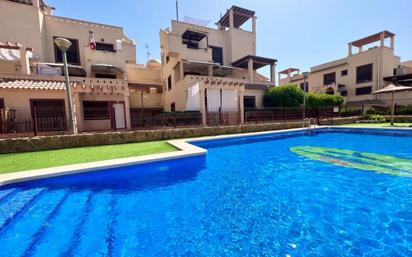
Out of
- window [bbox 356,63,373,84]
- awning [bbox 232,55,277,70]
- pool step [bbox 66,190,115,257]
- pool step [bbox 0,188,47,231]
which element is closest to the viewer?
pool step [bbox 66,190,115,257]

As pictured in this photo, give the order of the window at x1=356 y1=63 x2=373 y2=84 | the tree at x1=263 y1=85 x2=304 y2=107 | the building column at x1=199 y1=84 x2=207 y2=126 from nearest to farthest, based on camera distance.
Result: the building column at x1=199 y1=84 x2=207 y2=126 < the tree at x1=263 y1=85 x2=304 y2=107 < the window at x1=356 y1=63 x2=373 y2=84

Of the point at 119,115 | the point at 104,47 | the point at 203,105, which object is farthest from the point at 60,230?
the point at 104,47

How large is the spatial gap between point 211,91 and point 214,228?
11.5m

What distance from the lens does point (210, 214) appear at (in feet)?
11.6

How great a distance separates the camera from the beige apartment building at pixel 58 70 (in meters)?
11.5

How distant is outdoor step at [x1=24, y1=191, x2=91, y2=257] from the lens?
265cm

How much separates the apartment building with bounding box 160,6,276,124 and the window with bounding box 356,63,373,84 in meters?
17.4

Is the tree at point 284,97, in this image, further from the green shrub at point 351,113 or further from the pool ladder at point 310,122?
the green shrub at point 351,113

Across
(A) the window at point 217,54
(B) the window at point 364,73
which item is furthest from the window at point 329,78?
(A) the window at point 217,54

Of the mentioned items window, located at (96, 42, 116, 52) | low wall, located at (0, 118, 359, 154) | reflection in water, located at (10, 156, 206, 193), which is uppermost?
window, located at (96, 42, 116, 52)

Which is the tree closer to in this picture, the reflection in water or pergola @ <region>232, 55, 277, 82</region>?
pergola @ <region>232, 55, 277, 82</region>

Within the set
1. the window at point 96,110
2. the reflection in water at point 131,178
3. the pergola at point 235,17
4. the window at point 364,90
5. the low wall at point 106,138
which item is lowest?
the reflection in water at point 131,178

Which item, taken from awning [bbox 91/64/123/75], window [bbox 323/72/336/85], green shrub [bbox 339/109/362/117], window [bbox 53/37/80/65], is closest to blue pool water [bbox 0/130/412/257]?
awning [bbox 91/64/123/75]

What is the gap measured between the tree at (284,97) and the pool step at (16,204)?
62.4 feet
